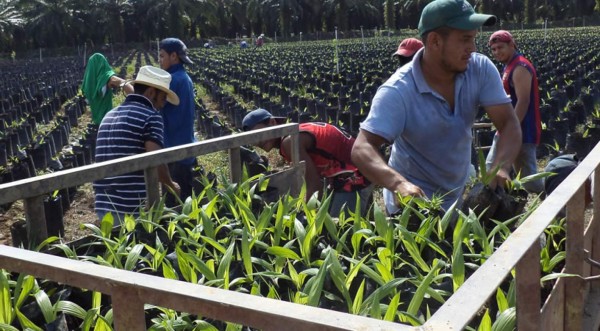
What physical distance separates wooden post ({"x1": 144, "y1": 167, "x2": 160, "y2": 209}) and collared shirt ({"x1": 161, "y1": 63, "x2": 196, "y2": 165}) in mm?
1751

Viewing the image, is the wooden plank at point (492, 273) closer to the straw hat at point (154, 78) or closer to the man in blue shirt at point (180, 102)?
the straw hat at point (154, 78)

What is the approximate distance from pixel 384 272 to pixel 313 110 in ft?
34.3

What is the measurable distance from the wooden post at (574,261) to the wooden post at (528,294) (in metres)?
0.47

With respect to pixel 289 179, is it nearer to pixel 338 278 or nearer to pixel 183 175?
pixel 183 175

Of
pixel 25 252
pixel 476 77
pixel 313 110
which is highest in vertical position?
pixel 476 77

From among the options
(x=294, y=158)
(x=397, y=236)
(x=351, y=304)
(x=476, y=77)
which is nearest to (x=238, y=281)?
(x=351, y=304)

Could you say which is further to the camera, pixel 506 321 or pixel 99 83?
pixel 99 83

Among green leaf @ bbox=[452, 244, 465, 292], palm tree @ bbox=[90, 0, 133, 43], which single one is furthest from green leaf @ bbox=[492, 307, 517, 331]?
palm tree @ bbox=[90, 0, 133, 43]

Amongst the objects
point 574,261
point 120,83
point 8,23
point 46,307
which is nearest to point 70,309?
point 46,307

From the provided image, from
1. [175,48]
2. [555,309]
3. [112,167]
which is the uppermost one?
[175,48]

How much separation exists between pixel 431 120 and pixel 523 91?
2024 mm

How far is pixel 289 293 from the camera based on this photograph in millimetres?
1841

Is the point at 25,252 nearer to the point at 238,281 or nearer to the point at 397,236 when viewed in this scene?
the point at 238,281

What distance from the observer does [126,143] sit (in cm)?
346
